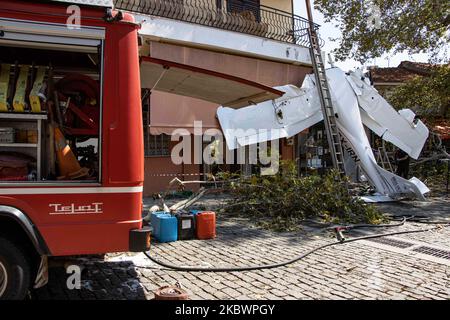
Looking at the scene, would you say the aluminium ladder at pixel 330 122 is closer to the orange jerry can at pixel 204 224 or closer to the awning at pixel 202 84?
the awning at pixel 202 84

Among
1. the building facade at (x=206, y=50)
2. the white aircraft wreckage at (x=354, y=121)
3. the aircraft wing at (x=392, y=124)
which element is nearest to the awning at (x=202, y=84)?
the white aircraft wreckage at (x=354, y=121)

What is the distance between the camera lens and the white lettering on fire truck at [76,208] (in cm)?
391

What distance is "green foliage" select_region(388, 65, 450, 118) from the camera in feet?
48.4

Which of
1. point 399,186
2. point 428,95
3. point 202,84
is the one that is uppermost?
point 428,95

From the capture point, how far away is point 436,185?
16344 mm

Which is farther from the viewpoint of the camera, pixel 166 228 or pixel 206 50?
pixel 206 50

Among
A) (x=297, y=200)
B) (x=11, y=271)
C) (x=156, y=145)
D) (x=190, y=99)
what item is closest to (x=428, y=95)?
(x=190, y=99)

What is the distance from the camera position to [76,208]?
396 cm

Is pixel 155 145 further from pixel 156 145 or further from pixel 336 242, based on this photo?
pixel 336 242

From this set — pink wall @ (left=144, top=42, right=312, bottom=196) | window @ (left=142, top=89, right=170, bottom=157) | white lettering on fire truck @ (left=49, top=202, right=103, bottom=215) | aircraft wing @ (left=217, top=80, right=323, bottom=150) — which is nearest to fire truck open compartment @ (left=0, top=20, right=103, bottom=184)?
white lettering on fire truck @ (left=49, top=202, right=103, bottom=215)

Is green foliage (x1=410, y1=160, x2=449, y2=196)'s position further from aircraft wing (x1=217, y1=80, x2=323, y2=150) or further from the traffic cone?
the traffic cone

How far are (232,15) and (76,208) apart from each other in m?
12.6

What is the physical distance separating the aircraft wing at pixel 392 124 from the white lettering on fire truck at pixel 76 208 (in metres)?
9.35
